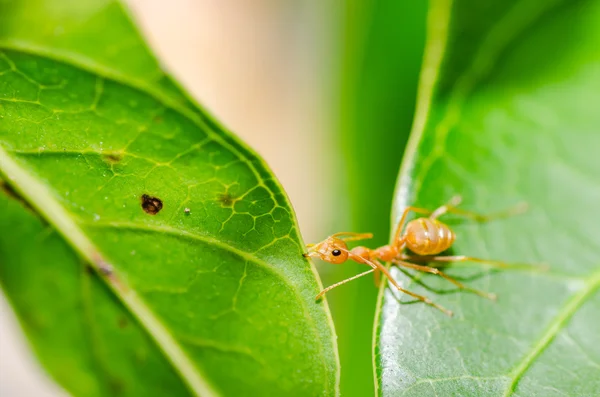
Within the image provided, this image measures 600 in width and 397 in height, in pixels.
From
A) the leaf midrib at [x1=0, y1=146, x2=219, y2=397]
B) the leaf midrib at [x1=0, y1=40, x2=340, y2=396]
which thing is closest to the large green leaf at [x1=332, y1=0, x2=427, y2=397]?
the leaf midrib at [x1=0, y1=40, x2=340, y2=396]

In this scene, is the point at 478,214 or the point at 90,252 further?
the point at 478,214

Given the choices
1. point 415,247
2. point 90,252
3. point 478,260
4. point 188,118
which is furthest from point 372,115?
point 90,252

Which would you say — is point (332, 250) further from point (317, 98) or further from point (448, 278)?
point (317, 98)

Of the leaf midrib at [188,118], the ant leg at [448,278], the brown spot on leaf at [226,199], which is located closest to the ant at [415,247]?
the ant leg at [448,278]

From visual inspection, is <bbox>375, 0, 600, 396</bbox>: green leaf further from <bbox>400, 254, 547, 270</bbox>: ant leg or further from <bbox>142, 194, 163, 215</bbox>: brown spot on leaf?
<bbox>142, 194, 163, 215</bbox>: brown spot on leaf

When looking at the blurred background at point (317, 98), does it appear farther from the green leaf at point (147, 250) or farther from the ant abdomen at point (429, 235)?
the green leaf at point (147, 250)

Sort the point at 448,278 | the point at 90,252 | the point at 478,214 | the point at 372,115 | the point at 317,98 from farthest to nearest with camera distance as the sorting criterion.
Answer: the point at 317,98 → the point at 372,115 → the point at 478,214 → the point at 448,278 → the point at 90,252

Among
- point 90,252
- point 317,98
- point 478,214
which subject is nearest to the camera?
point 90,252

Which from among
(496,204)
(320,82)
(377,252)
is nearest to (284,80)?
(320,82)
